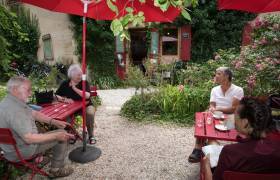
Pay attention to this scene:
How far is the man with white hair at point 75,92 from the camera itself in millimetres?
4410

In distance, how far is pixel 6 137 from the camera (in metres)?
2.70

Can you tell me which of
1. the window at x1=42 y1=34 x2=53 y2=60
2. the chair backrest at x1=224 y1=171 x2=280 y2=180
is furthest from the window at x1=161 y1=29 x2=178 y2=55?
the chair backrest at x1=224 y1=171 x2=280 y2=180

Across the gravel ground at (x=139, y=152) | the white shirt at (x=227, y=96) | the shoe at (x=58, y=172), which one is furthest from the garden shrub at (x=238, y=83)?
the shoe at (x=58, y=172)

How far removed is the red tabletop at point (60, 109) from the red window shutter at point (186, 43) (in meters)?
7.91

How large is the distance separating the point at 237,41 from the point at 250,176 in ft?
34.0

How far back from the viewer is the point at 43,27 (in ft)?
42.0

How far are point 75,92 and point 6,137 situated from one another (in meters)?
1.87

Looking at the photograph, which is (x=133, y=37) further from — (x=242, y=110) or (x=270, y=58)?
(x=242, y=110)

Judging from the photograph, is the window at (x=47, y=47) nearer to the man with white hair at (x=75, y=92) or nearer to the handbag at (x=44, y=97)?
the man with white hair at (x=75, y=92)

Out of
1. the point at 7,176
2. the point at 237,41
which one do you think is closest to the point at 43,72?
the point at 237,41

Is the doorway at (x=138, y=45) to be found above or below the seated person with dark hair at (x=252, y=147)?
above

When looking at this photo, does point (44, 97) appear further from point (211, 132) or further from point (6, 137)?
point (211, 132)

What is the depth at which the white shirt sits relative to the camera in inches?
155

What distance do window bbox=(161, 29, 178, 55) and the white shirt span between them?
26.7ft
